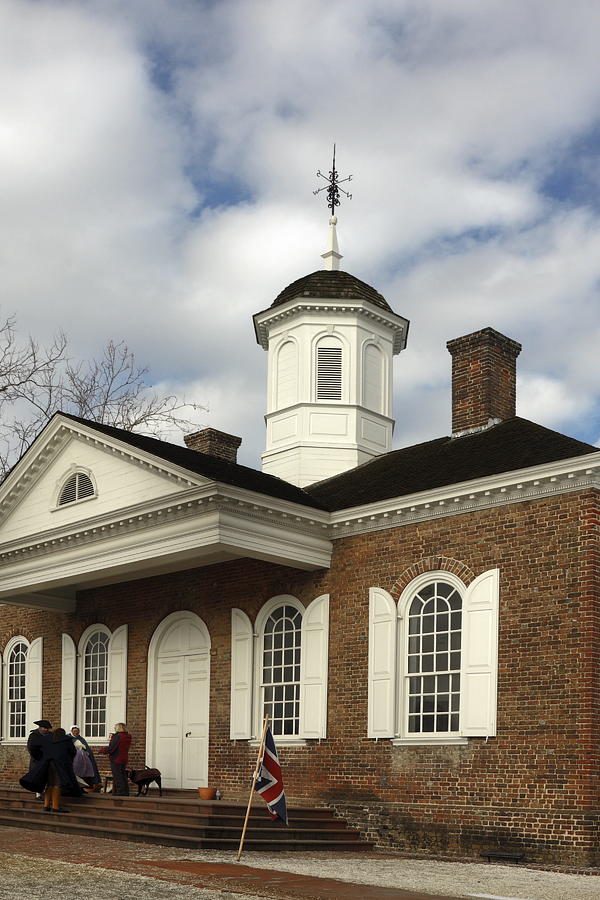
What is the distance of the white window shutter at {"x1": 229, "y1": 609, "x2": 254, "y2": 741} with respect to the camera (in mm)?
19438

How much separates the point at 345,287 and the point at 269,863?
1439cm

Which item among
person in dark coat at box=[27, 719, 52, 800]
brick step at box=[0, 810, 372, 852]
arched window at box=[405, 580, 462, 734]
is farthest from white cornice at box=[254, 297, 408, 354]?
brick step at box=[0, 810, 372, 852]

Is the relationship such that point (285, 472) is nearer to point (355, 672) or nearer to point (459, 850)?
point (355, 672)

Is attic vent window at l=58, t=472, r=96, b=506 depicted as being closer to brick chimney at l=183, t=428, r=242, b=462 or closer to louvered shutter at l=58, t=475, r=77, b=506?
louvered shutter at l=58, t=475, r=77, b=506

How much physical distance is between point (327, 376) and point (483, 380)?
4.75 metres

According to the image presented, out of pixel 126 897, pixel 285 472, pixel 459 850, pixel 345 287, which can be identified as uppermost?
pixel 345 287

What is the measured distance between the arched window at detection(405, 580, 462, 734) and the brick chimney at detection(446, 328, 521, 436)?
14.7 feet

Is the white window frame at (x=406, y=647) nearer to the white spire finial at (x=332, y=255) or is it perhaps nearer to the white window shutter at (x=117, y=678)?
the white window shutter at (x=117, y=678)

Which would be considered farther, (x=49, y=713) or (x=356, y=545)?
(x=49, y=713)

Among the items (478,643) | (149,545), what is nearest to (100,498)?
(149,545)

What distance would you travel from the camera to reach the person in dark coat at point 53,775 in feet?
58.0

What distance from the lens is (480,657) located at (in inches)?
646

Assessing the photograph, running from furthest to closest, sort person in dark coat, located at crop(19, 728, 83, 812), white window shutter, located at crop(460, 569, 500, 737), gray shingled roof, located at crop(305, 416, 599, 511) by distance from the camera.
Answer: person in dark coat, located at crop(19, 728, 83, 812)
gray shingled roof, located at crop(305, 416, 599, 511)
white window shutter, located at crop(460, 569, 500, 737)

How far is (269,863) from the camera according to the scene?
13594 mm
